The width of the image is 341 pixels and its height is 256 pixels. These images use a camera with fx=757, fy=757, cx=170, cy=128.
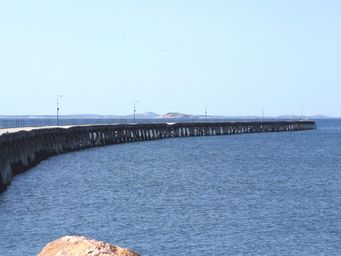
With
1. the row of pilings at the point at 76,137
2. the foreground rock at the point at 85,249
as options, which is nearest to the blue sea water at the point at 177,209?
the row of pilings at the point at 76,137

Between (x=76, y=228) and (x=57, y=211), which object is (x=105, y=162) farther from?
(x=76, y=228)

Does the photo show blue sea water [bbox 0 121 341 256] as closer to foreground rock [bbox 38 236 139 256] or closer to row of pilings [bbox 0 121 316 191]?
row of pilings [bbox 0 121 316 191]

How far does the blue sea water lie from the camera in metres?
27.1

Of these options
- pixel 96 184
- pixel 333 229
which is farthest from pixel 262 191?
pixel 333 229

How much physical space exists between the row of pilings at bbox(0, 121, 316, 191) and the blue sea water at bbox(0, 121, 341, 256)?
148cm

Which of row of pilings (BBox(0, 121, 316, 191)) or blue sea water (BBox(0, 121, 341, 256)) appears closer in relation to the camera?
blue sea water (BBox(0, 121, 341, 256))

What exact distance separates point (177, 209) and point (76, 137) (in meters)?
61.0

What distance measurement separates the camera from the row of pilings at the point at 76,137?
167 feet

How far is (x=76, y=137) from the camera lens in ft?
316

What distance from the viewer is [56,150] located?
268 ft

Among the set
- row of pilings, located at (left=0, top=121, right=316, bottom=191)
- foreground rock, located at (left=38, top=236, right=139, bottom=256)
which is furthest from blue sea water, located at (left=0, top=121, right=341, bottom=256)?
foreground rock, located at (left=38, top=236, right=139, bottom=256)

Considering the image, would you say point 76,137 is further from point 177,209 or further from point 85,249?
point 85,249

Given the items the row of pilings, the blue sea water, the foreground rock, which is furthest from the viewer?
the row of pilings

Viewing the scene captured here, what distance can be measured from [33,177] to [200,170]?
1716 cm
